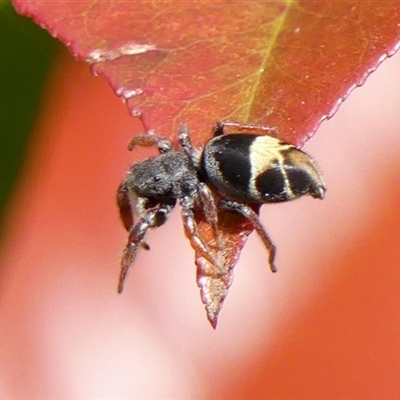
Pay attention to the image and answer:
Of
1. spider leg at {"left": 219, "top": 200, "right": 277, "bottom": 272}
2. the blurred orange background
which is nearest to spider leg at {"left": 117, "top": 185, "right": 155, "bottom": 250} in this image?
spider leg at {"left": 219, "top": 200, "right": 277, "bottom": 272}

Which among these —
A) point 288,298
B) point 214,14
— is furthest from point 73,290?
point 214,14

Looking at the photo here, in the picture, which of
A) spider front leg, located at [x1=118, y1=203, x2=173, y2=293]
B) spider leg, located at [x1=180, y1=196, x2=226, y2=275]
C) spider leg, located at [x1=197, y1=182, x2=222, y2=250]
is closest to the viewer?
spider leg, located at [x1=180, y1=196, x2=226, y2=275]

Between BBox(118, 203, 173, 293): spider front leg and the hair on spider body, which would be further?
BBox(118, 203, 173, 293): spider front leg

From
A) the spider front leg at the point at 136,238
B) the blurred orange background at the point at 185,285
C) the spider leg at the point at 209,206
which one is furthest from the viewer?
the blurred orange background at the point at 185,285

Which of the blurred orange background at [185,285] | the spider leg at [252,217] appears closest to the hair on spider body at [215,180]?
the spider leg at [252,217]

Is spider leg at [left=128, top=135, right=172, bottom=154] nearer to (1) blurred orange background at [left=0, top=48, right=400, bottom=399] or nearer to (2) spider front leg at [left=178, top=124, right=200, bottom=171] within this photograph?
(2) spider front leg at [left=178, top=124, right=200, bottom=171]

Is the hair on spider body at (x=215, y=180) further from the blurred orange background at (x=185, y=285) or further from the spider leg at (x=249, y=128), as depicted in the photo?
the blurred orange background at (x=185, y=285)

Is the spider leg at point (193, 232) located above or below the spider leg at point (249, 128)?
below

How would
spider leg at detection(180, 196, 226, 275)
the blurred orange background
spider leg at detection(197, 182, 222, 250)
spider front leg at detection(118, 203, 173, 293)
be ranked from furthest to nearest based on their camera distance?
the blurred orange background < spider front leg at detection(118, 203, 173, 293) < spider leg at detection(197, 182, 222, 250) < spider leg at detection(180, 196, 226, 275)
